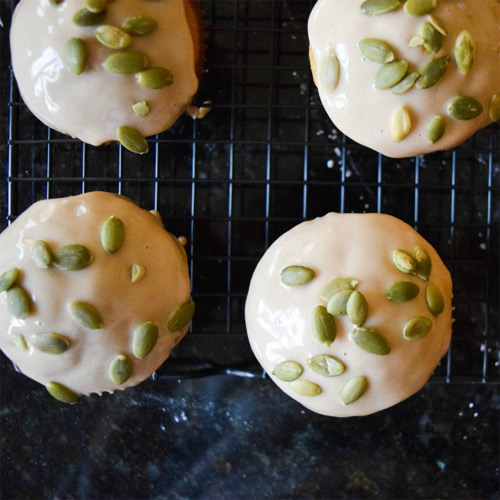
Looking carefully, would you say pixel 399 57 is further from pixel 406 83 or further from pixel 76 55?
pixel 76 55

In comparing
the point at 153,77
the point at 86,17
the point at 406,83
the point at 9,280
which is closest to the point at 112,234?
the point at 9,280

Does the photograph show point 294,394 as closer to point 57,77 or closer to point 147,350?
point 147,350

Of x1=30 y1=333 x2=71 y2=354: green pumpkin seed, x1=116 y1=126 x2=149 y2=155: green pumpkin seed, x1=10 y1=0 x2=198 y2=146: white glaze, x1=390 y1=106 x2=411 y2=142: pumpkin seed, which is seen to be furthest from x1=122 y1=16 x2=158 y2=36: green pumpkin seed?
x1=30 y1=333 x2=71 y2=354: green pumpkin seed

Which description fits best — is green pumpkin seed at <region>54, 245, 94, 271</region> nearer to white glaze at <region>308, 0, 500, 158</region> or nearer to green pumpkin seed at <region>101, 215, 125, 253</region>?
green pumpkin seed at <region>101, 215, 125, 253</region>

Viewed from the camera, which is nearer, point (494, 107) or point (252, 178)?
point (494, 107)

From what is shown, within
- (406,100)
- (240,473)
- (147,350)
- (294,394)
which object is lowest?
(240,473)

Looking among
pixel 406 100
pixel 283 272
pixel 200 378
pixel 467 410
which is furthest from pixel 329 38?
pixel 467 410

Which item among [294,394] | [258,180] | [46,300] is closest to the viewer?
[46,300]
